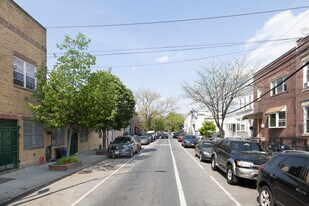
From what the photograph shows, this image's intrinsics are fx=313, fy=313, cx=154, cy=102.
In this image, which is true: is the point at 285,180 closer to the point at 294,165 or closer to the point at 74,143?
the point at 294,165

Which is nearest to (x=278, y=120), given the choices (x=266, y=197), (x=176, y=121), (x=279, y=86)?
(x=279, y=86)

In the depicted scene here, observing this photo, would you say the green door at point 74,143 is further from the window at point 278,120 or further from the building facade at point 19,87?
the window at point 278,120

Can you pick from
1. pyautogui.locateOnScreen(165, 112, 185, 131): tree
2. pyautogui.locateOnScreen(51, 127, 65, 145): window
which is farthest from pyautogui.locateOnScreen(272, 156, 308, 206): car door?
pyautogui.locateOnScreen(165, 112, 185, 131): tree

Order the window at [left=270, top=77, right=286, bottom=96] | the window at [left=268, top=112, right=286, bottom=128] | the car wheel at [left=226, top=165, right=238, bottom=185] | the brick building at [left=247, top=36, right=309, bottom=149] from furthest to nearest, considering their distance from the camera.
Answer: the window at [left=270, top=77, right=286, bottom=96]
the window at [left=268, top=112, right=286, bottom=128]
the brick building at [left=247, top=36, right=309, bottom=149]
the car wheel at [left=226, top=165, right=238, bottom=185]

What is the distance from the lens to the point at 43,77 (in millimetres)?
16172

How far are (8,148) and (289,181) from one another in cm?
1220

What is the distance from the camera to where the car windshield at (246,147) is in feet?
42.0

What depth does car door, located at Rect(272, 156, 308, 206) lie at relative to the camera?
6.19 m

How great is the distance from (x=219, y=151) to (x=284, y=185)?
24.7 ft

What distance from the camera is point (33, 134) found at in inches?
667

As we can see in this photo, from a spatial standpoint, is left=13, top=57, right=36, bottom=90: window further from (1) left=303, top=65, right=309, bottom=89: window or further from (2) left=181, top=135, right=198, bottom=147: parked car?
(2) left=181, top=135, right=198, bottom=147: parked car

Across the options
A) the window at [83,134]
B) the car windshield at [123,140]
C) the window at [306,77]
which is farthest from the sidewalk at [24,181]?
the window at [306,77]

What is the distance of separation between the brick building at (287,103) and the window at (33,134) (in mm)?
12973

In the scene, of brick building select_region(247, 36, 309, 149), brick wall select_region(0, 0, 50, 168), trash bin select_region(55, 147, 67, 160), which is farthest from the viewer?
trash bin select_region(55, 147, 67, 160)
